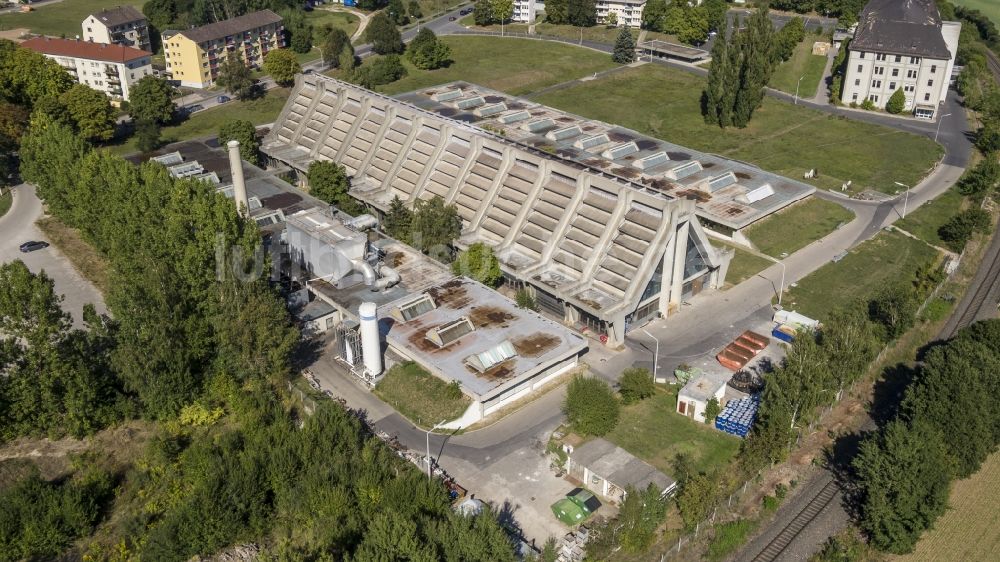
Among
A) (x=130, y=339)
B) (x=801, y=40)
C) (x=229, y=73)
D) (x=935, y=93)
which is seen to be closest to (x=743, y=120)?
(x=935, y=93)

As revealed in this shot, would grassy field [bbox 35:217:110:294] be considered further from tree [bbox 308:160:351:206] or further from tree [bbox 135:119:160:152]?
tree [bbox 308:160:351:206]

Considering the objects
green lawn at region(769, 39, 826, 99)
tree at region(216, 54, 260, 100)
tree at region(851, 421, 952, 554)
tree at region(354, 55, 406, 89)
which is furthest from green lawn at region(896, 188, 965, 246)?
tree at region(216, 54, 260, 100)

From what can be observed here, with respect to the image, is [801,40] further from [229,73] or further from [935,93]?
[229,73]

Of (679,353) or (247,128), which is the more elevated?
(247,128)

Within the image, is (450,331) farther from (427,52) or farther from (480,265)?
(427,52)

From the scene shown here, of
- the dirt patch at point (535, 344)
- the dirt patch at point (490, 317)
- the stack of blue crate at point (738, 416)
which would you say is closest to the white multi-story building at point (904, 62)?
the stack of blue crate at point (738, 416)

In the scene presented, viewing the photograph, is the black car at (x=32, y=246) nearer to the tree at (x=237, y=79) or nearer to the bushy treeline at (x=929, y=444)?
the tree at (x=237, y=79)

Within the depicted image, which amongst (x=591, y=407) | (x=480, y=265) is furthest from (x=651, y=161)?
(x=591, y=407)
